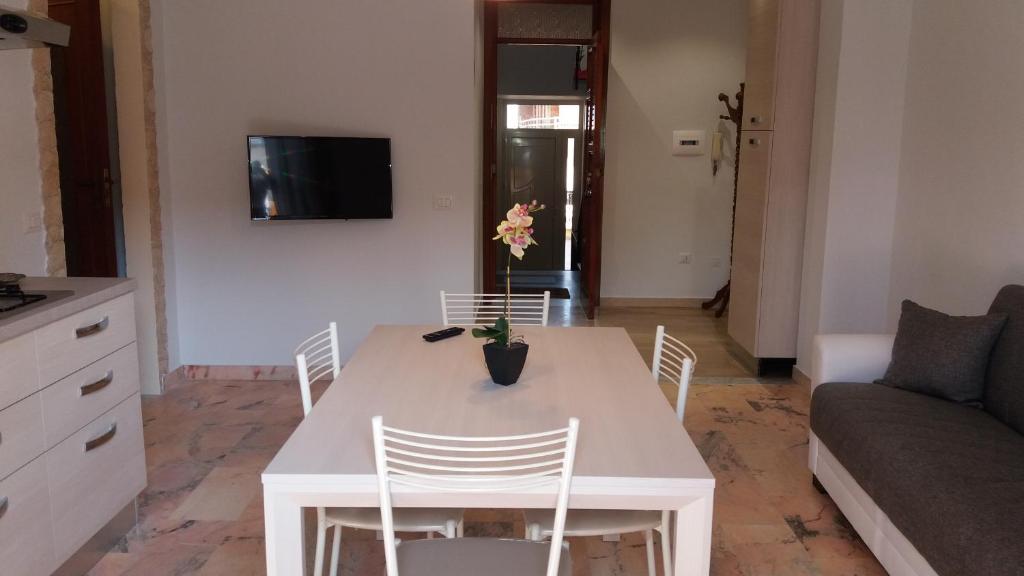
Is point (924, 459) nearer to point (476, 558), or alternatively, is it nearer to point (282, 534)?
point (476, 558)

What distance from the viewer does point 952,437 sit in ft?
8.68

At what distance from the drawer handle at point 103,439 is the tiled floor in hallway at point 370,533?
16.5 inches

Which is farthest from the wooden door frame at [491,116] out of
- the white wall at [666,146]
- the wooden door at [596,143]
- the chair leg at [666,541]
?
the chair leg at [666,541]

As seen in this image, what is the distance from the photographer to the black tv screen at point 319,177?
4.57 meters

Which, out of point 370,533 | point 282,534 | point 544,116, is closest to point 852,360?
point 370,533

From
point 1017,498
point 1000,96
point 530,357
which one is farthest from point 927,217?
point 530,357

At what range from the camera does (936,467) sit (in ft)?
7.93

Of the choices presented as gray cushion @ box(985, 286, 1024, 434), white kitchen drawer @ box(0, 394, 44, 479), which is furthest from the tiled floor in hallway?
gray cushion @ box(985, 286, 1024, 434)

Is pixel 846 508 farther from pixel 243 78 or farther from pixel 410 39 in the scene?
pixel 243 78

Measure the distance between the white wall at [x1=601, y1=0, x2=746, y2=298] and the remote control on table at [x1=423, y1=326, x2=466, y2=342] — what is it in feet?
14.8

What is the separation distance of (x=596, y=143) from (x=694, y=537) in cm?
528

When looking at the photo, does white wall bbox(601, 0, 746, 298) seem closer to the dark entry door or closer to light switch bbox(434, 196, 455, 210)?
the dark entry door

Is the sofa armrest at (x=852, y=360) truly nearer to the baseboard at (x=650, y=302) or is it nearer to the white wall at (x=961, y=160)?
the white wall at (x=961, y=160)

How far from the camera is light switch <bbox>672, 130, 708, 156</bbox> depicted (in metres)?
7.16
